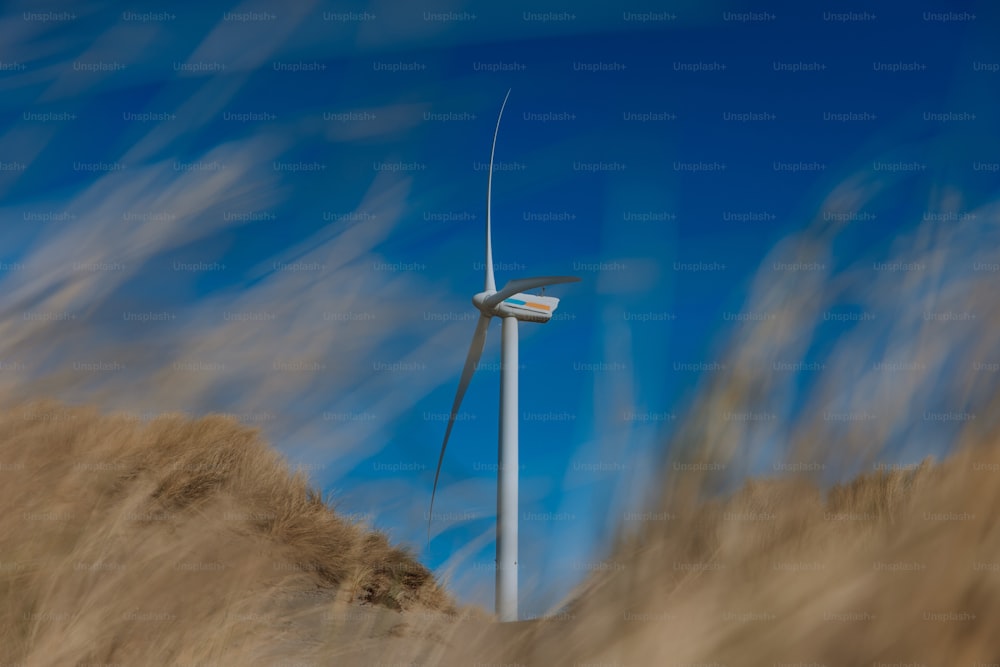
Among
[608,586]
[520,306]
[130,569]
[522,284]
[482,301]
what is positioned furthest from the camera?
[520,306]

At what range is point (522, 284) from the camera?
17875 mm

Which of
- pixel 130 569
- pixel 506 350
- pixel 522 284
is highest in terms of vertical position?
pixel 130 569

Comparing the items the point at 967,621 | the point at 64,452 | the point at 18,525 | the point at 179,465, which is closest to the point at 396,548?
the point at 179,465

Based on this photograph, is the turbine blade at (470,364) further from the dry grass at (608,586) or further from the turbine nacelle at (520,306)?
the dry grass at (608,586)

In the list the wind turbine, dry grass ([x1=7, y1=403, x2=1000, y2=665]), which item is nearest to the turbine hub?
the wind turbine

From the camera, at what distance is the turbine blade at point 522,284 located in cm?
1681

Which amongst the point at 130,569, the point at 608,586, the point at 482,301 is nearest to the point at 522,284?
the point at 482,301

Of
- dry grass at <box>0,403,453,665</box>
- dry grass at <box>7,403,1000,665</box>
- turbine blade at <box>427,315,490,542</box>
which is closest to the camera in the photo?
dry grass at <box>7,403,1000,665</box>

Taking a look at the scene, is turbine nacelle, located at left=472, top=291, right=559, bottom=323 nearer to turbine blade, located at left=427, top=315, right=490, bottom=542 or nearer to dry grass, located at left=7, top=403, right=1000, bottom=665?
turbine blade, located at left=427, top=315, right=490, bottom=542

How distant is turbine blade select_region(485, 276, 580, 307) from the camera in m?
16.8

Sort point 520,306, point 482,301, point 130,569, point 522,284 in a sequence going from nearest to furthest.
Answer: point 130,569
point 522,284
point 482,301
point 520,306

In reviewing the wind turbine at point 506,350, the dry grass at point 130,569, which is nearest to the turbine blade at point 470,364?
the wind turbine at point 506,350

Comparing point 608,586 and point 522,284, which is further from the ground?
point 608,586

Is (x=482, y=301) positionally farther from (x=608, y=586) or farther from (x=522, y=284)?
(x=608, y=586)
